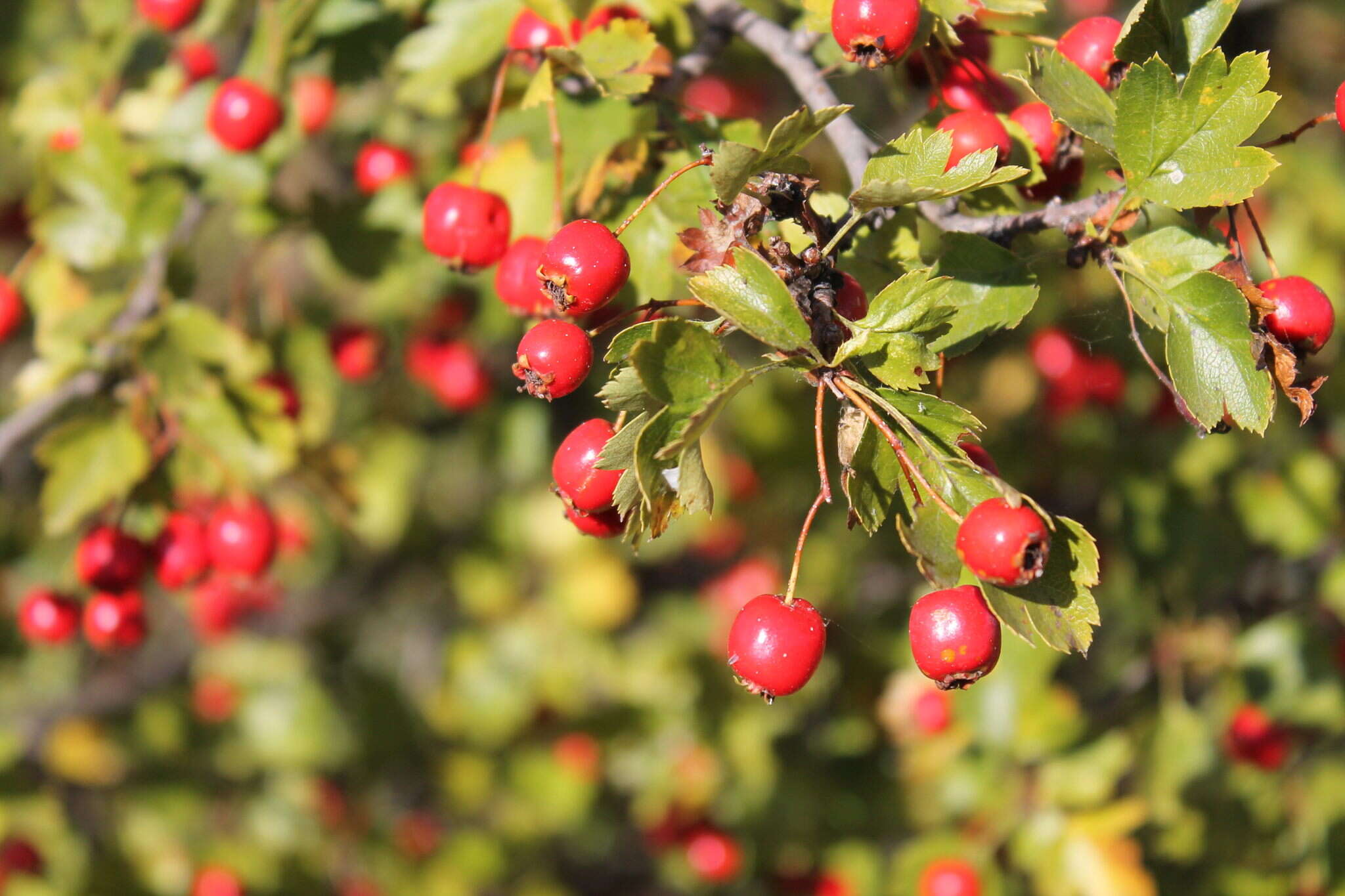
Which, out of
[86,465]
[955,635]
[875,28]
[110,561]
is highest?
[875,28]

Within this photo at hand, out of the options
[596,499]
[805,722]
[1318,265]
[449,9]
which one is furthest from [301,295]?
[1318,265]

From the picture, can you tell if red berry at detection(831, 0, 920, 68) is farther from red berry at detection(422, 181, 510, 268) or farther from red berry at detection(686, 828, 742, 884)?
red berry at detection(686, 828, 742, 884)

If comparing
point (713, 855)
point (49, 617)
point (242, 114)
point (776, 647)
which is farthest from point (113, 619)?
point (713, 855)

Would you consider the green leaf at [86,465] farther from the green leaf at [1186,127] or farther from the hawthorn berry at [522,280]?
the green leaf at [1186,127]

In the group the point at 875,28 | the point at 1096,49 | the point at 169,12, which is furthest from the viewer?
the point at 169,12

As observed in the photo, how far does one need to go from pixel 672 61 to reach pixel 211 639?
3.14 meters

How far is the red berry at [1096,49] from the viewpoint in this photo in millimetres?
1428

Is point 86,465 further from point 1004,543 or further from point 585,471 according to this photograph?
point 1004,543

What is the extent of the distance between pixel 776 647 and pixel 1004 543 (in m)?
0.29

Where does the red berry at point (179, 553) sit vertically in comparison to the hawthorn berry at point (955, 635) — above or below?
below

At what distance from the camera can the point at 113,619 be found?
2322 millimetres

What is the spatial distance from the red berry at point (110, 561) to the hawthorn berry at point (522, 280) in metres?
1.11

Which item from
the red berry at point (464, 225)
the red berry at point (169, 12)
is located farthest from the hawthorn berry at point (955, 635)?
the red berry at point (169, 12)

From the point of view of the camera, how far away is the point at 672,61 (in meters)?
1.79
